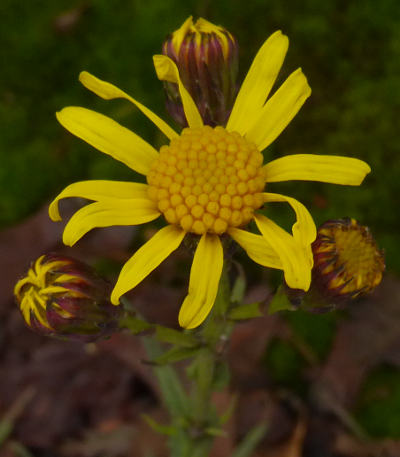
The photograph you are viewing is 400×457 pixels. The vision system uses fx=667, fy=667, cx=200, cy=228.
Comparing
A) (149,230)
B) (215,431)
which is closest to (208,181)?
(215,431)

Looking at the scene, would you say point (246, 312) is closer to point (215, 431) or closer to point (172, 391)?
point (215, 431)

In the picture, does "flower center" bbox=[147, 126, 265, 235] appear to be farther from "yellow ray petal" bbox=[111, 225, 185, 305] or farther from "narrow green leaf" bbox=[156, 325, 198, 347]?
"narrow green leaf" bbox=[156, 325, 198, 347]

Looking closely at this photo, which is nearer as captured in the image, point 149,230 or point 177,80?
point 177,80

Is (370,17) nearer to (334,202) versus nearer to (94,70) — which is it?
(334,202)

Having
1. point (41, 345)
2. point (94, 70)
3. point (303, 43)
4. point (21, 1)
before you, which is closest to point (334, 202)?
point (303, 43)

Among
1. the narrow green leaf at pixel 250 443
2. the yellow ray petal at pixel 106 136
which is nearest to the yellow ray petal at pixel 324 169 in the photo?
the yellow ray petal at pixel 106 136

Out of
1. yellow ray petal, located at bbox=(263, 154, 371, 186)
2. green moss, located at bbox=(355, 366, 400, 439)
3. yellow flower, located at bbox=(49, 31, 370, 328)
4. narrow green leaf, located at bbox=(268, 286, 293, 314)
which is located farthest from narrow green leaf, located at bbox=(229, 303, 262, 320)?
green moss, located at bbox=(355, 366, 400, 439)
